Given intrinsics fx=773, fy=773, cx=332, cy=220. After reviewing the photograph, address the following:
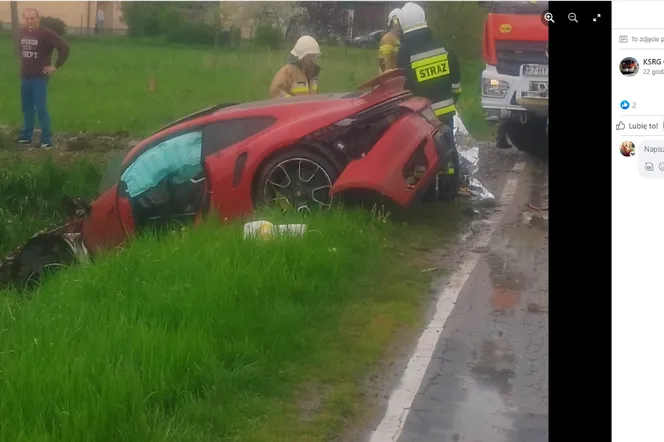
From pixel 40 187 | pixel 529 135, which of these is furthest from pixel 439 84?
pixel 40 187

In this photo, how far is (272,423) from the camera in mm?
2582

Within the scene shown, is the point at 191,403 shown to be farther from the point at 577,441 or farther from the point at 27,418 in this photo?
the point at 577,441

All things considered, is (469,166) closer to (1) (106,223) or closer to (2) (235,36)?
(2) (235,36)

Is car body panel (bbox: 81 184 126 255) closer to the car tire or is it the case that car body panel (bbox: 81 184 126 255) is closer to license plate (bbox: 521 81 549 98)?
the car tire

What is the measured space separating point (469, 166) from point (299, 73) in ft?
3.01

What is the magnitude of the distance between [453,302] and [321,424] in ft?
3.25

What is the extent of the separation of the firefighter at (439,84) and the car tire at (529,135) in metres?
0.28

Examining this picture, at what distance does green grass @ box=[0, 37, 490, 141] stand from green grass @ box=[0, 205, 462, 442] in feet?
2.04

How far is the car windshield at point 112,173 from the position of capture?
371cm

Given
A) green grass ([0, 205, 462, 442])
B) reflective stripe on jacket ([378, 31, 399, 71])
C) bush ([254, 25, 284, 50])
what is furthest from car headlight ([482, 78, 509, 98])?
bush ([254, 25, 284, 50])

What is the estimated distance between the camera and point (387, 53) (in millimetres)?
3607
